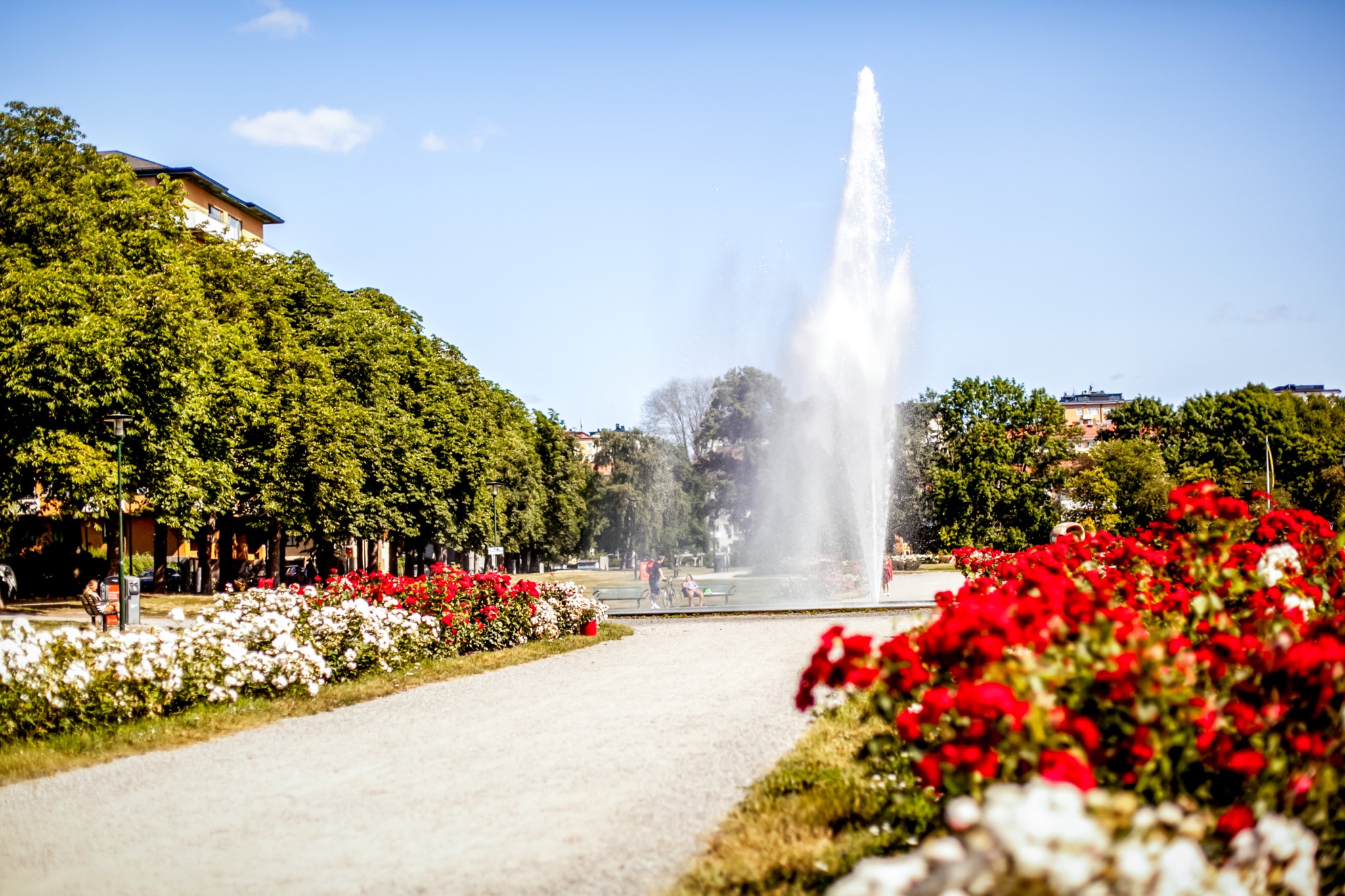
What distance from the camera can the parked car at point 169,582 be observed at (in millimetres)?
49375

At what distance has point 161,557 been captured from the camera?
43375 millimetres

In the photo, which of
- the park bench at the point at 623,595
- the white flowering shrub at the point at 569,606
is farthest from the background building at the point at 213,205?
the white flowering shrub at the point at 569,606

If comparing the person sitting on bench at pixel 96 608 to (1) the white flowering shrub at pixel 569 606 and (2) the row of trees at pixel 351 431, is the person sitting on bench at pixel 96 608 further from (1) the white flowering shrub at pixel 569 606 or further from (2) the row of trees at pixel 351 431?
(1) the white flowering shrub at pixel 569 606

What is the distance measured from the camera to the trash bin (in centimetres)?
2789

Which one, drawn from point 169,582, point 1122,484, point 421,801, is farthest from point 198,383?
point 1122,484

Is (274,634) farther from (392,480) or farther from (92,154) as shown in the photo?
(392,480)

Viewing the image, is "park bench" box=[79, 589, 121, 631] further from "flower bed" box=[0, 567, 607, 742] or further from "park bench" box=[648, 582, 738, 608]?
"park bench" box=[648, 582, 738, 608]

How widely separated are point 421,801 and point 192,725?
15.5 feet

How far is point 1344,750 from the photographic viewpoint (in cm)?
454

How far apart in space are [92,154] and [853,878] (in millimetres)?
35340

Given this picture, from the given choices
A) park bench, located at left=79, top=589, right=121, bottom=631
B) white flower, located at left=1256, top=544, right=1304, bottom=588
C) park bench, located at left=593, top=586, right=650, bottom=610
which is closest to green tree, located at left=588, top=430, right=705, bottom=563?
park bench, located at left=593, top=586, right=650, bottom=610

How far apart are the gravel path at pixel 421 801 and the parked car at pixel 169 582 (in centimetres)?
3986

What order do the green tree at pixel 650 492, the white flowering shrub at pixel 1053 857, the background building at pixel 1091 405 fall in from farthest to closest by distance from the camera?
the background building at pixel 1091 405
the green tree at pixel 650 492
the white flowering shrub at pixel 1053 857

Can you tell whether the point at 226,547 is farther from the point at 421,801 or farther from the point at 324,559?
the point at 421,801
